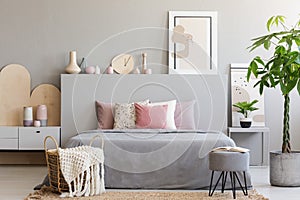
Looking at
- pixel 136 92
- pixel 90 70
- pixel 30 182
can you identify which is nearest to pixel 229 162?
pixel 30 182

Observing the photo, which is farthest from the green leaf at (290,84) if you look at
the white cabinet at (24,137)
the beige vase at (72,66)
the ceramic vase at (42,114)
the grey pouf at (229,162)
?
the ceramic vase at (42,114)

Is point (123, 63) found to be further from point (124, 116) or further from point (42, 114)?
point (42, 114)

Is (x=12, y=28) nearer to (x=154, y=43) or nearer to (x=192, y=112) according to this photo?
(x=154, y=43)

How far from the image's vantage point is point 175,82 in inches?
299

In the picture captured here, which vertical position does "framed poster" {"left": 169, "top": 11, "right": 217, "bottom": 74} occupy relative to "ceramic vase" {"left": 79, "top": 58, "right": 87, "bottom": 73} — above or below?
above

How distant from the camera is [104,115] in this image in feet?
24.5

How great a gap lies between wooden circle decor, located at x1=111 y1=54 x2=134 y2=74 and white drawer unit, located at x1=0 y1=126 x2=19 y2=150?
1513 millimetres

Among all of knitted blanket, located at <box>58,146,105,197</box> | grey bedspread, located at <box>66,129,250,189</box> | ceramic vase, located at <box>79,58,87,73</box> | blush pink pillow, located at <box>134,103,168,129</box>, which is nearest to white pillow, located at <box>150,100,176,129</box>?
blush pink pillow, located at <box>134,103,168,129</box>

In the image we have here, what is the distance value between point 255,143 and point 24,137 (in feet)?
9.88

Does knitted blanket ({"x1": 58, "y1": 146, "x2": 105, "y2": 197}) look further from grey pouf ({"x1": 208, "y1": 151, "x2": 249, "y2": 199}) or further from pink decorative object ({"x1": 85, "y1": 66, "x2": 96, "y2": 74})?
pink decorative object ({"x1": 85, "y1": 66, "x2": 96, "y2": 74})

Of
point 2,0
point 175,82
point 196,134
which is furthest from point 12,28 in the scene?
point 196,134

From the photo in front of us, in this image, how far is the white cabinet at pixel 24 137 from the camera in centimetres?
745

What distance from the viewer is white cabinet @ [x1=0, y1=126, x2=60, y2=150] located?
7449mm

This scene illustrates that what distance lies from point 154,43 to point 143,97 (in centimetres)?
78
